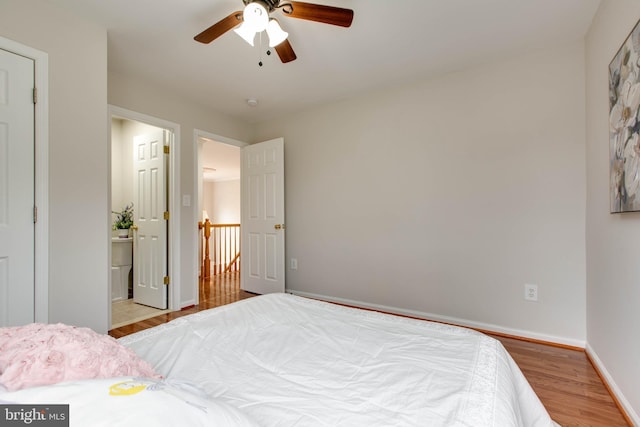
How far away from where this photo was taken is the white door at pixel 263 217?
12.5 feet

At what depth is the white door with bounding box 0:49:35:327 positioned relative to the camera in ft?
5.76

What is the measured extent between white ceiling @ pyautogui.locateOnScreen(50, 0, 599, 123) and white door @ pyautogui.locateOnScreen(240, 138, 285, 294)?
3.04ft

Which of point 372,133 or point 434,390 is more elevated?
point 372,133

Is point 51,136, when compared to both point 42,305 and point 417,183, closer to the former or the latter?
point 42,305

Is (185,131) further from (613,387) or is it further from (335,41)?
(613,387)

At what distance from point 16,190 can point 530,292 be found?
375 centimetres

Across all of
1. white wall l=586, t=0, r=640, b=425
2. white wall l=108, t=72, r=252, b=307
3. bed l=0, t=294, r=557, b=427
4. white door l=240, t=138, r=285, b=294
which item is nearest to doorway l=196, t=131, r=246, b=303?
white wall l=108, t=72, r=252, b=307

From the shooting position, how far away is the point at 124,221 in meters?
3.85

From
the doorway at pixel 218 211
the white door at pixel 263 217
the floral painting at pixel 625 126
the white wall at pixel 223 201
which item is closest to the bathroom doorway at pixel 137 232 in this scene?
the doorway at pixel 218 211

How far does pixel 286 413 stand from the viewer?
30.2 inches

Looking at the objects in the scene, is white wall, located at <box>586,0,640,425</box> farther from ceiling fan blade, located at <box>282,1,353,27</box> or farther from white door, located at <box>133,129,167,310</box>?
white door, located at <box>133,129,167,310</box>

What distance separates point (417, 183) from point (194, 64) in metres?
2.38

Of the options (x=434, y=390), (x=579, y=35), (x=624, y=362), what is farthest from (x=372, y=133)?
(x=434, y=390)

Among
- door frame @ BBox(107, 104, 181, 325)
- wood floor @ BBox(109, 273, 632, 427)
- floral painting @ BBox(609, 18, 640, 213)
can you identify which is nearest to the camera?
floral painting @ BBox(609, 18, 640, 213)
